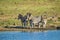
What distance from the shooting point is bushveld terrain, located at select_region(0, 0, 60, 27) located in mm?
Result: 27141

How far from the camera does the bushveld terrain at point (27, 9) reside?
2714cm

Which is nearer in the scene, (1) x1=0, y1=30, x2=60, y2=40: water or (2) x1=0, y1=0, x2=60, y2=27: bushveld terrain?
(1) x1=0, y1=30, x2=60, y2=40: water

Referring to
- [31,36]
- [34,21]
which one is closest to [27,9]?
[34,21]

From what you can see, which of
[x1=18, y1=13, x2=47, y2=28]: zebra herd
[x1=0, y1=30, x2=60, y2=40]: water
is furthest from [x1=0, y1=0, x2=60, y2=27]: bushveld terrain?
[x1=0, y1=30, x2=60, y2=40]: water

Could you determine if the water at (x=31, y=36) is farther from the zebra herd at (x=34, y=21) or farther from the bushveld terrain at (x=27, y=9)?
the bushveld terrain at (x=27, y=9)

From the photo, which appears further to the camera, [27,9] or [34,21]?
[27,9]

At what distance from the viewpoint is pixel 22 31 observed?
23.3 meters

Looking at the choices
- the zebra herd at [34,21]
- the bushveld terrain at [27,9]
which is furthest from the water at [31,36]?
the bushveld terrain at [27,9]

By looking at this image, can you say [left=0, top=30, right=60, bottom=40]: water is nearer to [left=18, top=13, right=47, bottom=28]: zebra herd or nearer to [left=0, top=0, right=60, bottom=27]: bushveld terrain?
[left=18, top=13, right=47, bottom=28]: zebra herd

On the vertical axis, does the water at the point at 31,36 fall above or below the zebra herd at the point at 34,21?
below

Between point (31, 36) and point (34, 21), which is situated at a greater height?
point (34, 21)

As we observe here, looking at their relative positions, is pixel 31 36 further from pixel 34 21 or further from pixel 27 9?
pixel 27 9

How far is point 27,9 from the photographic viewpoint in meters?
A: 30.1

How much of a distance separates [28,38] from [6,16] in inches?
346
